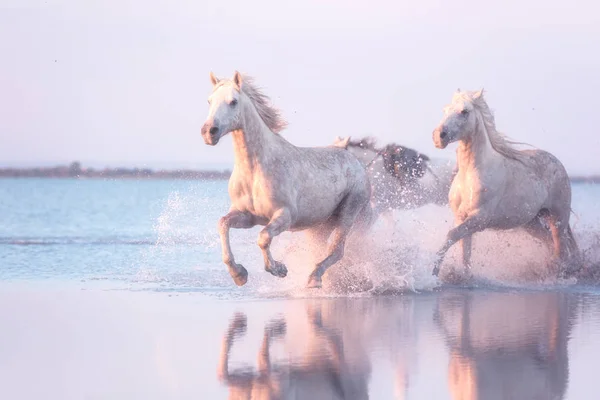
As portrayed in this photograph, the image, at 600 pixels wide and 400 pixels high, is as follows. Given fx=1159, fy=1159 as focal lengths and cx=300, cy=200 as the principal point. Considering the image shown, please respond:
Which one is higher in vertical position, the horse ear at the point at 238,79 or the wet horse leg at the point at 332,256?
the horse ear at the point at 238,79

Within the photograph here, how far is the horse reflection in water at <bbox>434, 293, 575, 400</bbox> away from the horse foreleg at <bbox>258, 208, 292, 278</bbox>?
1.39m

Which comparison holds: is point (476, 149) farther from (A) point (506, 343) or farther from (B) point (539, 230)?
(A) point (506, 343)

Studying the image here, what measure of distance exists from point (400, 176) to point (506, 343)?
24.9 ft

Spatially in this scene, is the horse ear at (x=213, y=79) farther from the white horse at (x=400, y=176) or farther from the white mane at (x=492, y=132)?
the white horse at (x=400, y=176)

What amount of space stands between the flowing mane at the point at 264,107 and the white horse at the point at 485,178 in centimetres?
168

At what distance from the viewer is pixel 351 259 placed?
1124 cm

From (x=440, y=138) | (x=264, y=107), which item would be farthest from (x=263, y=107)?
(x=440, y=138)

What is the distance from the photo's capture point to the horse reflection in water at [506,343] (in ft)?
20.0

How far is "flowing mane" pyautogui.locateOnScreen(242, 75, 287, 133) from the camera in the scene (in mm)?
10289

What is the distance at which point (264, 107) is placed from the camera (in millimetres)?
10484

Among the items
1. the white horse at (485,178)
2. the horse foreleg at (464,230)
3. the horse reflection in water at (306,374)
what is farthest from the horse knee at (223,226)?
the horse foreleg at (464,230)

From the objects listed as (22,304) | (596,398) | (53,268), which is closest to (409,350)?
→ (596,398)

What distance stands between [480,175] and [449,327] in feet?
12.5

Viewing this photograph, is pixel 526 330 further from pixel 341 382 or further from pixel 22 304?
pixel 22 304
